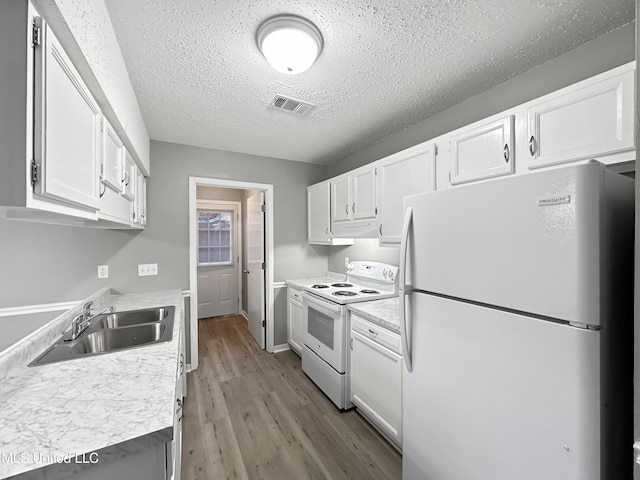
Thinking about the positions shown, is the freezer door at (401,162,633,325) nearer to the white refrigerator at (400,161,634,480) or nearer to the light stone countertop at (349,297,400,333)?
the white refrigerator at (400,161,634,480)

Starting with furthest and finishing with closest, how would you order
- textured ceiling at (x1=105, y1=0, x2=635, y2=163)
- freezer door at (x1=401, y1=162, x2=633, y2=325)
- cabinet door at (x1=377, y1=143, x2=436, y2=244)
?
cabinet door at (x1=377, y1=143, x2=436, y2=244) → textured ceiling at (x1=105, y1=0, x2=635, y2=163) → freezer door at (x1=401, y1=162, x2=633, y2=325)

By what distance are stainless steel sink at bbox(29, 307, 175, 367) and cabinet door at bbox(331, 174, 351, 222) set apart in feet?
5.86

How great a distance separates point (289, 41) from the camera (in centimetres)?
132

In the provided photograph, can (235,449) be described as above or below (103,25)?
below

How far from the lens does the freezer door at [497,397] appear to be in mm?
830

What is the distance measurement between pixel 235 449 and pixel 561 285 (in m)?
2.14

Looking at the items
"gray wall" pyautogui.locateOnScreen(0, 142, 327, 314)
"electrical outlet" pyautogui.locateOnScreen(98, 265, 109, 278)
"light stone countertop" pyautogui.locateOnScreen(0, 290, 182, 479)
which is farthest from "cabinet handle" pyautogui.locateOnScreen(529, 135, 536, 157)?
"electrical outlet" pyautogui.locateOnScreen(98, 265, 109, 278)

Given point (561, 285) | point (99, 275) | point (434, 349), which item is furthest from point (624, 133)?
point (99, 275)

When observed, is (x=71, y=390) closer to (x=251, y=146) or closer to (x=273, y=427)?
(x=273, y=427)

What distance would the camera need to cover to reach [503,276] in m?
1.01

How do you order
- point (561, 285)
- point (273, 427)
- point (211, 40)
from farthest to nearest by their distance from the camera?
point (273, 427) → point (211, 40) → point (561, 285)

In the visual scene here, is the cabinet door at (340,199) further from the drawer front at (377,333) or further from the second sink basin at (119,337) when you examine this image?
the second sink basin at (119,337)

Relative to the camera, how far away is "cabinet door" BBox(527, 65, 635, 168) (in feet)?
3.61

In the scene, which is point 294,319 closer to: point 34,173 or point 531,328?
point 531,328
